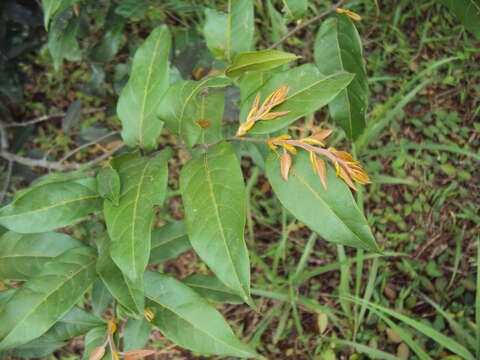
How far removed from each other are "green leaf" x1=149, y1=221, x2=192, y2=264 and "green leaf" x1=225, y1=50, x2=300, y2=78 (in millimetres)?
560

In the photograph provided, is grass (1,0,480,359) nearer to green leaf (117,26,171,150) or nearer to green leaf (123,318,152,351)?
green leaf (123,318,152,351)

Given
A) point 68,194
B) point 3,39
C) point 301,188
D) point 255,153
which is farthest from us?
point 3,39

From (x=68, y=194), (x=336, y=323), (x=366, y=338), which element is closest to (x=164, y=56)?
(x=68, y=194)

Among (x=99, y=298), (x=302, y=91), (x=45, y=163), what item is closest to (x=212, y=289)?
(x=99, y=298)

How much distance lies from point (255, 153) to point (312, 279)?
1.13 m

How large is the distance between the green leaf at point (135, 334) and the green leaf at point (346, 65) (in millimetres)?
810

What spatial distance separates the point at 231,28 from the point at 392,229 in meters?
1.60

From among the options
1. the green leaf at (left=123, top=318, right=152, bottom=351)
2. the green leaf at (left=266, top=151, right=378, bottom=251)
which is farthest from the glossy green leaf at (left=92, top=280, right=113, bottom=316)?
the green leaf at (left=266, top=151, right=378, bottom=251)

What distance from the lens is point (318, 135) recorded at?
872 mm

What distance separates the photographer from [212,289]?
1.28 meters

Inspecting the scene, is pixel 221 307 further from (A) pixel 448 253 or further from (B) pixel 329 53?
(B) pixel 329 53

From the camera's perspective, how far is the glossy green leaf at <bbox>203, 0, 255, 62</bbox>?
3.60 ft

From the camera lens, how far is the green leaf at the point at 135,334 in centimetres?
119

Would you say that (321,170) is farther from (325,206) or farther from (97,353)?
(97,353)
